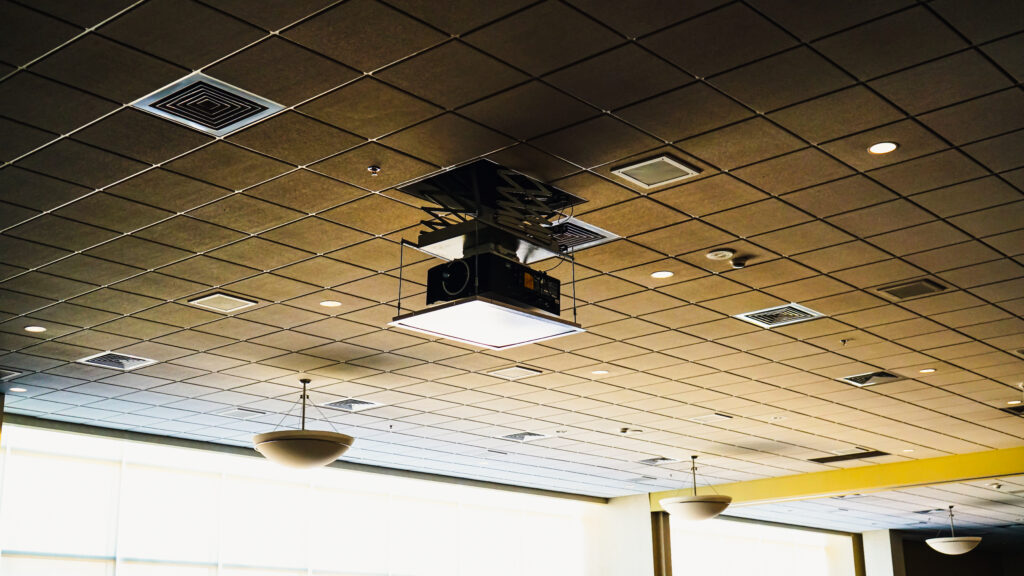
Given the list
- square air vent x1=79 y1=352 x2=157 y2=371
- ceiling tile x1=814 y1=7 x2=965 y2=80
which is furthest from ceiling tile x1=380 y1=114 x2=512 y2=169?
square air vent x1=79 y1=352 x2=157 y2=371

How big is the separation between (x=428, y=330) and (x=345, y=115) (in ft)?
7.75

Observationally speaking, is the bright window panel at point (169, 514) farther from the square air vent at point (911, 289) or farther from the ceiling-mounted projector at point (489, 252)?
the square air vent at point (911, 289)

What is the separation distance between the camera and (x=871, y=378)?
14.5 meters

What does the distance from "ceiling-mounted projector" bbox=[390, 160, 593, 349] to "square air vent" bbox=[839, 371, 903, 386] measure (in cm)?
709

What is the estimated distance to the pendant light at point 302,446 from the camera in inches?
508

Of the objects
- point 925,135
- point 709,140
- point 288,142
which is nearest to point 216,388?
point 288,142

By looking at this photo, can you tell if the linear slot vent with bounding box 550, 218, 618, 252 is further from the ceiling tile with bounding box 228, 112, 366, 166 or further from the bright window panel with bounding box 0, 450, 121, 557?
the bright window panel with bounding box 0, 450, 121, 557

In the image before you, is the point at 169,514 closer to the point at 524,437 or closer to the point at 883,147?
the point at 524,437

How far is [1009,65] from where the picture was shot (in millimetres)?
6742

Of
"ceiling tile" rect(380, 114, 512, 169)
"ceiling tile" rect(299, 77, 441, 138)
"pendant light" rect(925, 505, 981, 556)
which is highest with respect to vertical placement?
"ceiling tile" rect(299, 77, 441, 138)

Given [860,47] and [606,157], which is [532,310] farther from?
[860,47]

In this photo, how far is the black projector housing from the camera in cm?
852

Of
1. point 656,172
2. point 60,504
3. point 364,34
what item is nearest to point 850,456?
point 656,172

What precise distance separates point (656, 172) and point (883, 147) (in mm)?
1766
